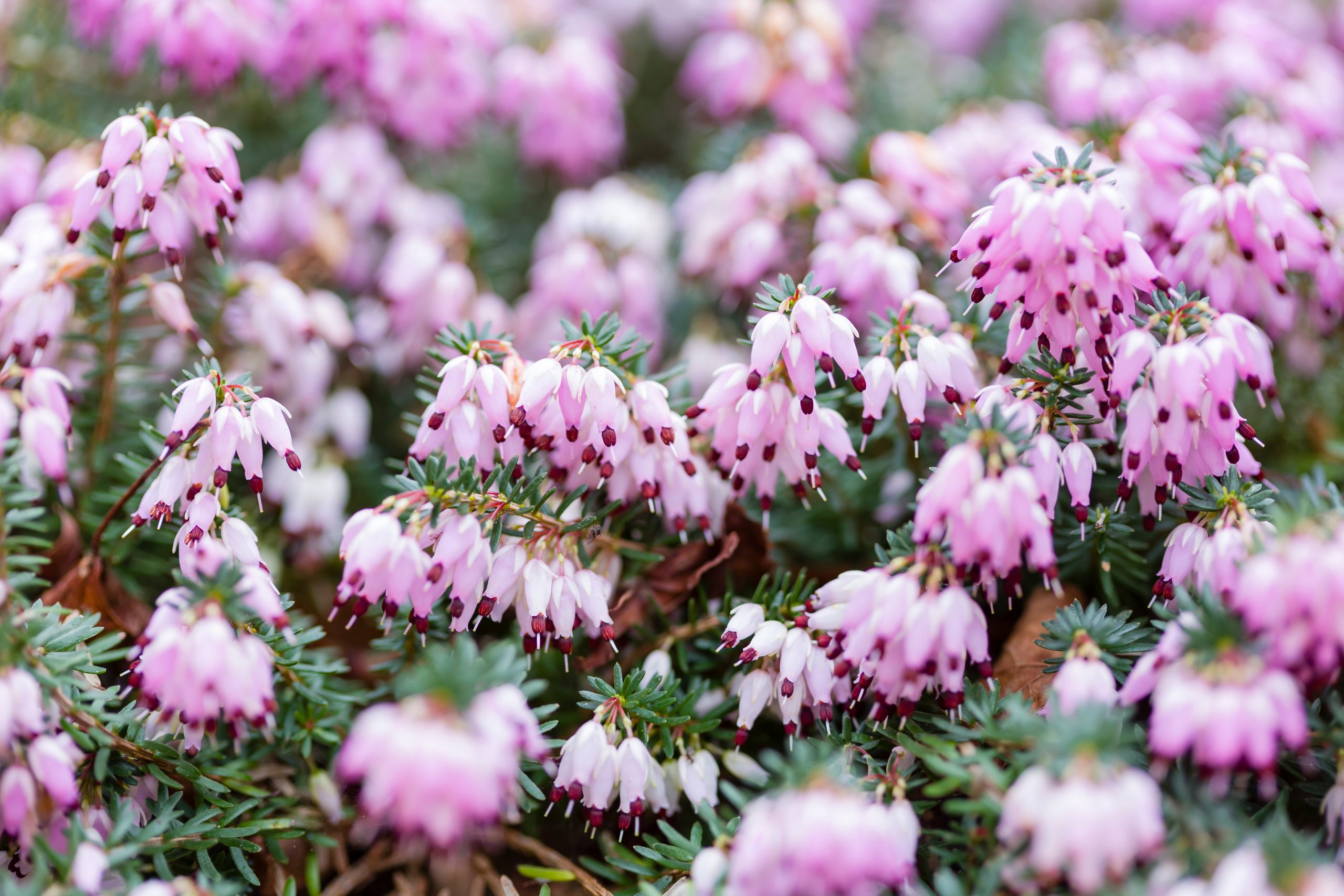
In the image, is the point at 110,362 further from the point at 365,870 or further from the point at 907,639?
the point at 907,639

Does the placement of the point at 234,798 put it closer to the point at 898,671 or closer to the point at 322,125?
the point at 898,671

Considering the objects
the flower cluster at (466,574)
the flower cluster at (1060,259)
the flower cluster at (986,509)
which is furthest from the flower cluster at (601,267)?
the flower cluster at (986,509)

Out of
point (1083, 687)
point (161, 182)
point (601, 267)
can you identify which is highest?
point (601, 267)

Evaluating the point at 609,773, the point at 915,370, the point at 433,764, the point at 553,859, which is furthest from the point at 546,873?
the point at 915,370

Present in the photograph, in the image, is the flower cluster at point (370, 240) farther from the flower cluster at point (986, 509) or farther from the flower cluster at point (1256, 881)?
the flower cluster at point (1256, 881)

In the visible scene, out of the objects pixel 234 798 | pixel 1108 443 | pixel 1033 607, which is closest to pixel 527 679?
pixel 234 798

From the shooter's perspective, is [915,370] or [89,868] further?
[915,370]

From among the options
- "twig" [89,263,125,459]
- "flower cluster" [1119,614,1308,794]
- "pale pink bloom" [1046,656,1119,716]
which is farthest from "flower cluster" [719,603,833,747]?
"twig" [89,263,125,459]
